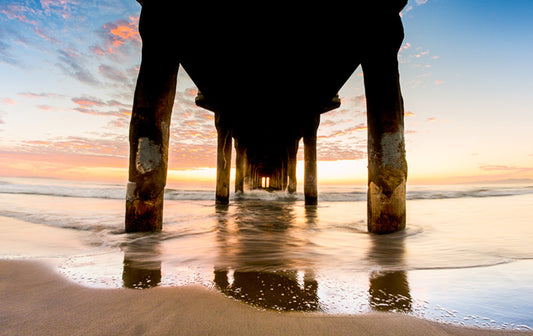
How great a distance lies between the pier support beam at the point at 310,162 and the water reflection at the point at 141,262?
8338 mm

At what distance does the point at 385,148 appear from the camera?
405cm

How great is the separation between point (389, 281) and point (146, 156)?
11.9 ft

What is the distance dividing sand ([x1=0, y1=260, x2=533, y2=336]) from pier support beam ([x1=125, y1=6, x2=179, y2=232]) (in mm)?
2398

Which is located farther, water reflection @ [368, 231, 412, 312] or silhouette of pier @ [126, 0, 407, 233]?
silhouette of pier @ [126, 0, 407, 233]

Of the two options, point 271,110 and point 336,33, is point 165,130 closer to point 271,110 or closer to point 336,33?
point 336,33

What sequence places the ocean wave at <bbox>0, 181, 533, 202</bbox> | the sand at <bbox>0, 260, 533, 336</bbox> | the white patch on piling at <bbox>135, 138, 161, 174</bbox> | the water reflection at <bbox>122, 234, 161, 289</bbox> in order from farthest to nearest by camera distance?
the ocean wave at <bbox>0, 181, 533, 202</bbox> → the white patch on piling at <bbox>135, 138, 161, 174</bbox> → the water reflection at <bbox>122, 234, 161, 289</bbox> → the sand at <bbox>0, 260, 533, 336</bbox>

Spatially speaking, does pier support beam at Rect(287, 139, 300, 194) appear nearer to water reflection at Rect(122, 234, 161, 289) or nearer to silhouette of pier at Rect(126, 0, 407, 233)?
silhouette of pier at Rect(126, 0, 407, 233)

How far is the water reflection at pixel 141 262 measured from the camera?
1810 millimetres

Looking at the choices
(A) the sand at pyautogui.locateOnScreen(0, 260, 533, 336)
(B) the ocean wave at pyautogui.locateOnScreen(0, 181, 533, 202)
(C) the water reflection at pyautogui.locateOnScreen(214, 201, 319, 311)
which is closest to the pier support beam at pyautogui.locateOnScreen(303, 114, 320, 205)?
(B) the ocean wave at pyautogui.locateOnScreen(0, 181, 533, 202)

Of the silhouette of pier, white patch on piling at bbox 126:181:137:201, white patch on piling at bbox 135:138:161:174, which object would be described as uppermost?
the silhouette of pier

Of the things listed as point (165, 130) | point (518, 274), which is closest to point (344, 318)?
point (518, 274)

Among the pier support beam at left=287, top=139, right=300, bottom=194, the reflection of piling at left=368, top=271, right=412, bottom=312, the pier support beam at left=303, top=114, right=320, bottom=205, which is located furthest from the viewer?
the pier support beam at left=287, top=139, right=300, bottom=194

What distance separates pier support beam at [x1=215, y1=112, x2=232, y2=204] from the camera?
1111 centimetres

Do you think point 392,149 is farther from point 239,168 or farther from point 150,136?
point 239,168
